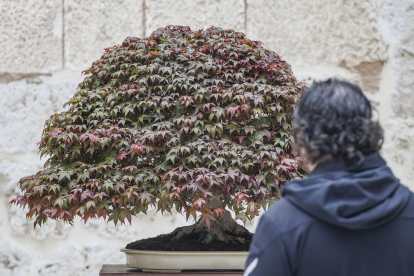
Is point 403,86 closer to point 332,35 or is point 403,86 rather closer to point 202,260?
point 332,35

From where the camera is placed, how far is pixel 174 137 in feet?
3.39

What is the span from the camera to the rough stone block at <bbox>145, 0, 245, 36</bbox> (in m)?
1.80

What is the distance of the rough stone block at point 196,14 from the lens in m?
1.80

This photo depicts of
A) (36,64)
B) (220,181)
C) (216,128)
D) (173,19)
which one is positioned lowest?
(220,181)

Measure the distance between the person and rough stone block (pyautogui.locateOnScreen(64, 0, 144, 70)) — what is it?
146 centimetres

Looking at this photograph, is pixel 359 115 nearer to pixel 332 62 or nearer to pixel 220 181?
pixel 220 181

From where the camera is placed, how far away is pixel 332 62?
6.01ft

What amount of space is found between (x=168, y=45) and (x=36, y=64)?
0.88m

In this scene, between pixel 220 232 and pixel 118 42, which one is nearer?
pixel 220 232

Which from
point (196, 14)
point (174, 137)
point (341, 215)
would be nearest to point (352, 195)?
point (341, 215)

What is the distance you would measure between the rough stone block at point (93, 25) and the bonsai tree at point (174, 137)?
26.1 inches

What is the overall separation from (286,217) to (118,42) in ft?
4.92

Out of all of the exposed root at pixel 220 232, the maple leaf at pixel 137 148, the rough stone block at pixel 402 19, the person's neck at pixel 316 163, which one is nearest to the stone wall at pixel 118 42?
the rough stone block at pixel 402 19

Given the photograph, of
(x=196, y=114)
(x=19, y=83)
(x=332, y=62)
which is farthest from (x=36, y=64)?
(x=332, y=62)
